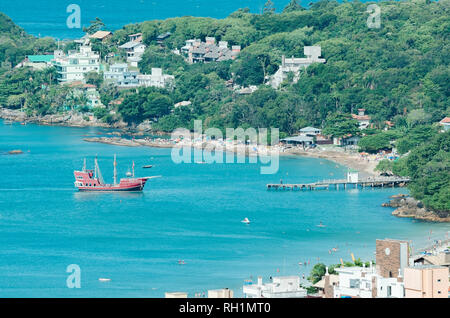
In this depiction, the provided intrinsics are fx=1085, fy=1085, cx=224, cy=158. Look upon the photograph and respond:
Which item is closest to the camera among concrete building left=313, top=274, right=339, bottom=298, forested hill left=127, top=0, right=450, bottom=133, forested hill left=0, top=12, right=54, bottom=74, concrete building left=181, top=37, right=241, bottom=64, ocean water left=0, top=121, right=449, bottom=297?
concrete building left=313, top=274, right=339, bottom=298

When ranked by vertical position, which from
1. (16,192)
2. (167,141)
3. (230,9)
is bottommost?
(16,192)

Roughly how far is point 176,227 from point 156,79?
40.4 meters

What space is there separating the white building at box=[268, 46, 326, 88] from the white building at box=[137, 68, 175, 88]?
754cm

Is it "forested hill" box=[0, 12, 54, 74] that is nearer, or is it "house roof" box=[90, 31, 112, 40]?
"house roof" box=[90, 31, 112, 40]

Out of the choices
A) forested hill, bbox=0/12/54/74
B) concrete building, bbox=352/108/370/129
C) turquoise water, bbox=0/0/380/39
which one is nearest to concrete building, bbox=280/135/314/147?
concrete building, bbox=352/108/370/129

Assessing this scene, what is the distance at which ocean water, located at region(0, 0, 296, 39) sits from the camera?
156m

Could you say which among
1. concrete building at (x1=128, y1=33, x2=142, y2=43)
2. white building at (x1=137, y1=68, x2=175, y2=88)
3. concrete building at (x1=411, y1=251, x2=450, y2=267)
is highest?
concrete building at (x1=128, y1=33, x2=142, y2=43)

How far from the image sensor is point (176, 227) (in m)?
39.6

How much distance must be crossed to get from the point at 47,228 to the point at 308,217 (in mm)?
9743

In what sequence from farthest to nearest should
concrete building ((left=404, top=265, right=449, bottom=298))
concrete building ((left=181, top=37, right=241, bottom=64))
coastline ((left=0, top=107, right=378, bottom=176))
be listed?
concrete building ((left=181, top=37, right=241, bottom=64)) → coastline ((left=0, top=107, right=378, bottom=176)) → concrete building ((left=404, top=265, right=449, bottom=298))

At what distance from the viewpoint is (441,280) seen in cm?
1756

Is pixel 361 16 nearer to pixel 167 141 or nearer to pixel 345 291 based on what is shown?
pixel 167 141

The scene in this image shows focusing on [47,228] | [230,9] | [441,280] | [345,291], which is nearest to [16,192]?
[47,228]

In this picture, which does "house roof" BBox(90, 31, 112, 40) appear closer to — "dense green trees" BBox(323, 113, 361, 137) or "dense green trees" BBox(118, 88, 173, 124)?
"dense green trees" BBox(118, 88, 173, 124)
